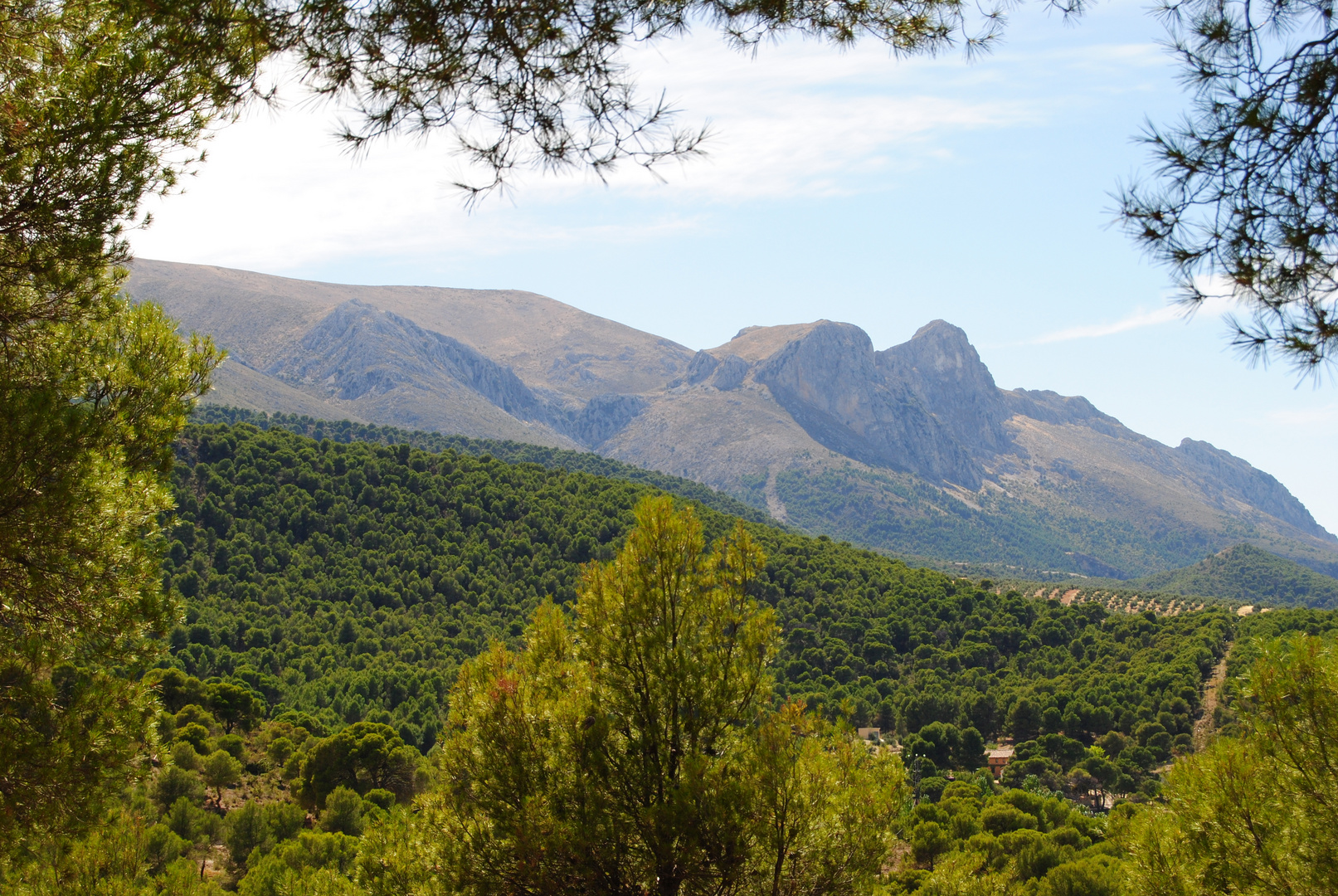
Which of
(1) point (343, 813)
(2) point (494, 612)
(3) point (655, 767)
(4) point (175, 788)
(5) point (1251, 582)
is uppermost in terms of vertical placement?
(3) point (655, 767)

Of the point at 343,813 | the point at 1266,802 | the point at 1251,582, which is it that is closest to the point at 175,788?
the point at 343,813

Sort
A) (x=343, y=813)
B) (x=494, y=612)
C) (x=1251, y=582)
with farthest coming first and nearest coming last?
(x=1251, y=582) → (x=494, y=612) → (x=343, y=813)

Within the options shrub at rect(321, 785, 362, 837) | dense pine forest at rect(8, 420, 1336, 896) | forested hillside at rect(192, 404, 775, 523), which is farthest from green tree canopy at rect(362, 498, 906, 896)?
forested hillside at rect(192, 404, 775, 523)

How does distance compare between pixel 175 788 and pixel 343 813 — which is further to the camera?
pixel 343 813

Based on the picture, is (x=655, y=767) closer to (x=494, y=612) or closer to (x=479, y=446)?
(x=494, y=612)

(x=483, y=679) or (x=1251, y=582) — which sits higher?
(x=483, y=679)

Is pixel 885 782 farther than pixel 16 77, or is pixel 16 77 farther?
pixel 885 782

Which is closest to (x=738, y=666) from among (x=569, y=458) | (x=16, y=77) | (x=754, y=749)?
(x=754, y=749)

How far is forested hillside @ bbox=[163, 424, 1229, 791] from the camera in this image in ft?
162

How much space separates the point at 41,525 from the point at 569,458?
156799 mm

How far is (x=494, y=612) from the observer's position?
66.4 m

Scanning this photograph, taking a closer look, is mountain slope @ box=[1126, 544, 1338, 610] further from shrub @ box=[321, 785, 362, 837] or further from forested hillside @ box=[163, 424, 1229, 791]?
shrub @ box=[321, 785, 362, 837]

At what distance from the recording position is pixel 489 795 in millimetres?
7270

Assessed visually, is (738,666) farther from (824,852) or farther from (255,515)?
(255,515)
